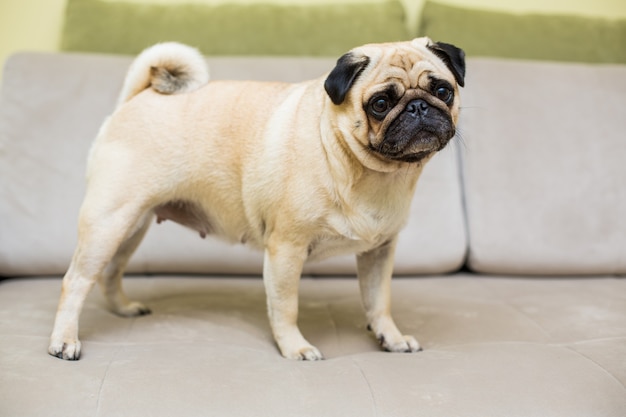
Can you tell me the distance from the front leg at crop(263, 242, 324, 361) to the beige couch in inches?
2.0

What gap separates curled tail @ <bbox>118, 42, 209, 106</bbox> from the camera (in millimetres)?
1809

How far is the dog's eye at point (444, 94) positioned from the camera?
1.48m

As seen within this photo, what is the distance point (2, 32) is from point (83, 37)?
47cm

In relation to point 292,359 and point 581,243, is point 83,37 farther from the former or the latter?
point 581,243

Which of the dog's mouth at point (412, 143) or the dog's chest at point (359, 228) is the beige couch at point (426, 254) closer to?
the dog's chest at point (359, 228)

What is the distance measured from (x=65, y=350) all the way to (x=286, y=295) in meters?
0.51

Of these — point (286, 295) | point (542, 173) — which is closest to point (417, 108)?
point (286, 295)

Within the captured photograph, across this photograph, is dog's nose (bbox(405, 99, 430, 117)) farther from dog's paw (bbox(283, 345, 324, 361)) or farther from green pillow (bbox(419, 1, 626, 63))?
green pillow (bbox(419, 1, 626, 63))

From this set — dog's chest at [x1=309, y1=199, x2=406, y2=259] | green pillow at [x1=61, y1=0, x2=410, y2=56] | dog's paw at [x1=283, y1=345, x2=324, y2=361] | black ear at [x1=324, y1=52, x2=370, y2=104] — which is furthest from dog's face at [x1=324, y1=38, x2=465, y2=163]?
green pillow at [x1=61, y1=0, x2=410, y2=56]

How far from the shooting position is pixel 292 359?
158 centimetres

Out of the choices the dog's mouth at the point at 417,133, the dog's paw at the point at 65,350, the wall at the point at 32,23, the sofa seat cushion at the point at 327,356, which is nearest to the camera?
the sofa seat cushion at the point at 327,356

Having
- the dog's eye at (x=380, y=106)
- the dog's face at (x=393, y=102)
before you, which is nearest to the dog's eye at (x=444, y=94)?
the dog's face at (x=393, y=102)

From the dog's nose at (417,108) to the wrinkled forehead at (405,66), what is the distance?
0.16 ft

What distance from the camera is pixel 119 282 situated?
193 cm
